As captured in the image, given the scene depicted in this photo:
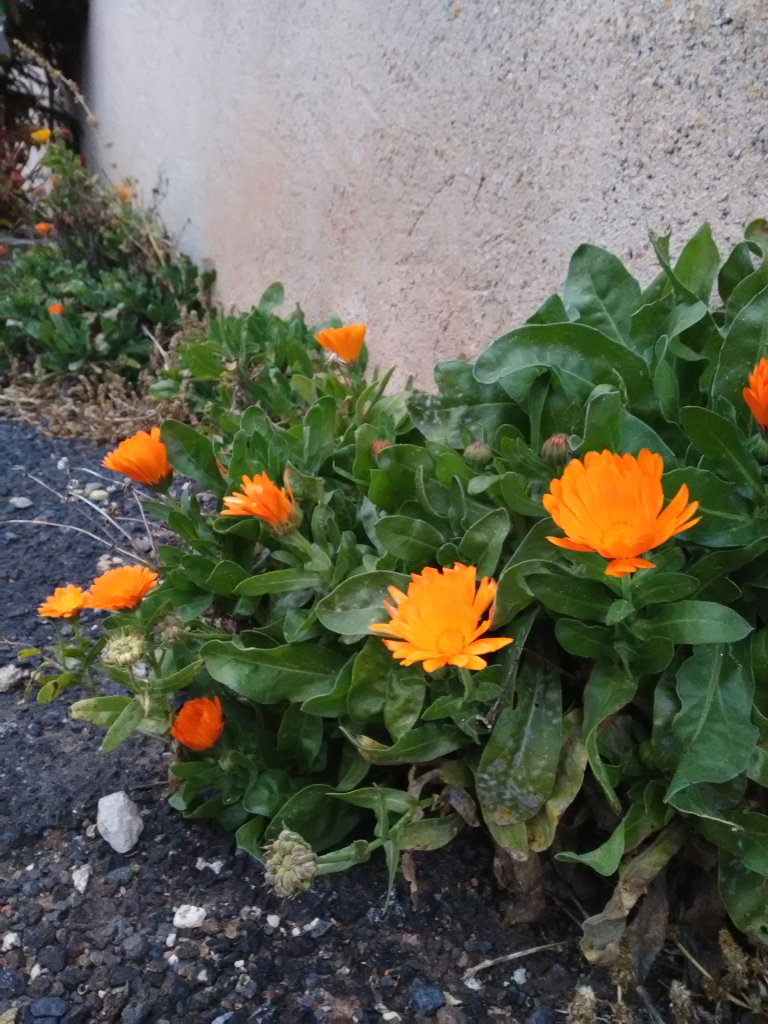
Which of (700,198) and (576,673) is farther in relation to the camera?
(700,198)

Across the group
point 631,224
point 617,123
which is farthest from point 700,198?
point 617,123

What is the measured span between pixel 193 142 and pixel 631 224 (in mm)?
3472

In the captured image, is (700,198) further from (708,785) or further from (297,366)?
(297,366)

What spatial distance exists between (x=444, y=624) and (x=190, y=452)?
2.91ft

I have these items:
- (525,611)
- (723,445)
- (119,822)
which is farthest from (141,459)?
(723,445)

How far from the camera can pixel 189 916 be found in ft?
4.27

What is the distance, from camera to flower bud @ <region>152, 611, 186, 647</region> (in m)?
1.31

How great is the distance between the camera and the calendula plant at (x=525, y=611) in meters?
1.09

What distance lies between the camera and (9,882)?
1389mm

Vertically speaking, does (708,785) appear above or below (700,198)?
below

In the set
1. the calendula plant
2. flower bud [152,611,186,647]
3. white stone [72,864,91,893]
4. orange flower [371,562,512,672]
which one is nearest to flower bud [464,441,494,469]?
the calendula plant

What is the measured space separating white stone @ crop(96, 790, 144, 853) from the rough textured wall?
141cm

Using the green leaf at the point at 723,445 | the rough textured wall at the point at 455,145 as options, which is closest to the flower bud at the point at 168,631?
the green leaf at the point at 723,445

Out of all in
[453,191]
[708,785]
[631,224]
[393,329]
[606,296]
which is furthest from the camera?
[393,329]
